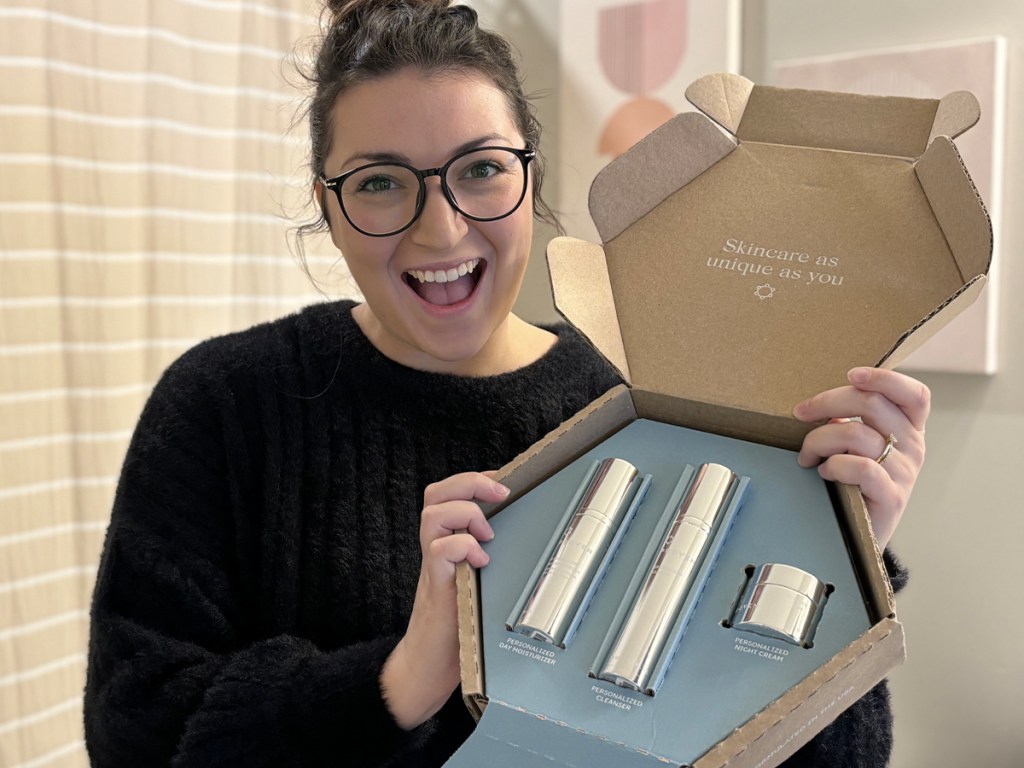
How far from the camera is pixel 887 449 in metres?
0.61

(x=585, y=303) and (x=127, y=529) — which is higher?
(x=585, y=303)

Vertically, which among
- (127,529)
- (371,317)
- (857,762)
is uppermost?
(371,317)

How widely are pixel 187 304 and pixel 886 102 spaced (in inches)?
56.1

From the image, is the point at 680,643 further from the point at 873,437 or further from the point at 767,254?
the point at 767,254

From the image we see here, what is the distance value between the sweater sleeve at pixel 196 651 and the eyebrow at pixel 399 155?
0.91 ft

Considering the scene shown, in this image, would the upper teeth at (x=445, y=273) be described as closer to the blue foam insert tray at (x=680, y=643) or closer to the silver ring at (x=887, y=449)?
the blue foam insert tray at (x=680, y=643)

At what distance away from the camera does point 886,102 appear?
70cm

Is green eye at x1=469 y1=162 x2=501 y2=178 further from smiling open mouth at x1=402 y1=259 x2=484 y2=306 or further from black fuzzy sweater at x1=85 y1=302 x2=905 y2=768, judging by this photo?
black fuzzy sweater at x1=85 y1=302 x2=905 y2=768

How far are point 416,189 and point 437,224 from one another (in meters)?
0.04

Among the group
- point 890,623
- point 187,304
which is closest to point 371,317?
point 890,623

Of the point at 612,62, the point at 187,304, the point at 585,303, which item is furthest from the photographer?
the point at 612,62

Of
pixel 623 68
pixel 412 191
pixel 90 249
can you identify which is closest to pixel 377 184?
pixel 412 191

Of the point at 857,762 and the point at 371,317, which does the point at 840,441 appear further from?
the point at 371,317

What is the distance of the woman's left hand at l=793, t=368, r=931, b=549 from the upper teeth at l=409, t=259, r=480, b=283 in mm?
383
